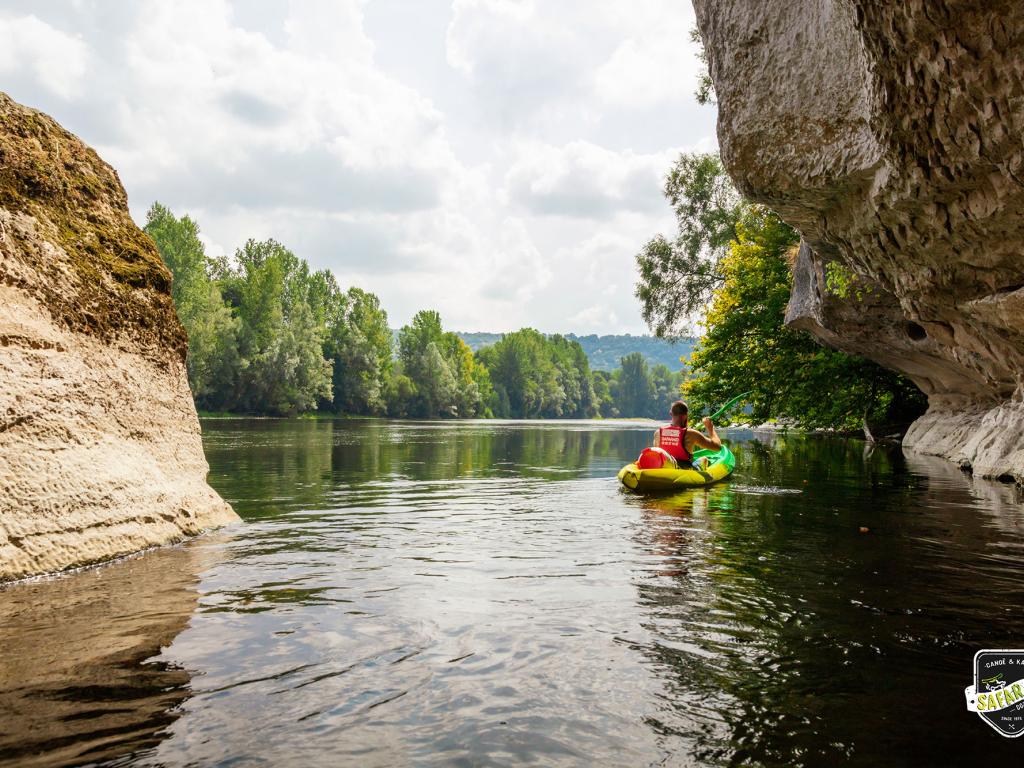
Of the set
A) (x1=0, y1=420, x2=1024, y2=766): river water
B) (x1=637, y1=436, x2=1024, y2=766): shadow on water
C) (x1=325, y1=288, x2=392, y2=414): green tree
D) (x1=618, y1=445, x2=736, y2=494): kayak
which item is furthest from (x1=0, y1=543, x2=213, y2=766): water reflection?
(x1=325, y1=288, x2=392, y2=414): green tree

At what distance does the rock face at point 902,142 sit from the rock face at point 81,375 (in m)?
7.87

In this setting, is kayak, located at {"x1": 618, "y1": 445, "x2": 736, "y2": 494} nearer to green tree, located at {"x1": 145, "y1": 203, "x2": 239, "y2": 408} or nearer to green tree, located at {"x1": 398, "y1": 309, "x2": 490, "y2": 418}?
green tree, located at {"x1": 145, "y1": 203, "x2": 239, "y2": 408}

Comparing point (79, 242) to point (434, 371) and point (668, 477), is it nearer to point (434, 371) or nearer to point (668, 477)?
point (668, 477)

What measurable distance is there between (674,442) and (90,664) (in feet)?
37.5

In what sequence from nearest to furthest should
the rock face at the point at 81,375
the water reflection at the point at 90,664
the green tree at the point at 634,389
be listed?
the water reflection at the point at 90,664 → the rock face at the point at 81,375 → the green tree at the point at 634,389

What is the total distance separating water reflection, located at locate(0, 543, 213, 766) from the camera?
3199mm

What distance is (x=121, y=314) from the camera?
788 centimetres

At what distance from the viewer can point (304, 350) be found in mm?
63594

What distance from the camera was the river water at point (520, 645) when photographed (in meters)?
3.26

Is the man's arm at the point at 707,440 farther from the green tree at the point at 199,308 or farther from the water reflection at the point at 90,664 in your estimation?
the green tree at the point at 199,308

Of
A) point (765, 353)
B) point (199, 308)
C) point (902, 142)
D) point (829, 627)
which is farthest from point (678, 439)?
point (199, 308)

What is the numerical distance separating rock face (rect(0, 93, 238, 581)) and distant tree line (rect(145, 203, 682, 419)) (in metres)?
49.4

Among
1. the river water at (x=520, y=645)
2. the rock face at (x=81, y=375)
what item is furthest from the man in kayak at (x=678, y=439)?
the rock face at (x=81, y=375)

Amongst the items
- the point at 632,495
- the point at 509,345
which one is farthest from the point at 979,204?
the point at 509,345
